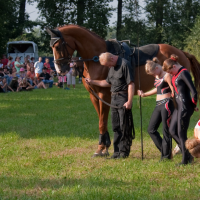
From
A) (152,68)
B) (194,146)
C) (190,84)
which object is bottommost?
(194,146)

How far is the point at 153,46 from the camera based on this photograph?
775 cm

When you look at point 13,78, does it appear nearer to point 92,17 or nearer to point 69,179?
point 69,179

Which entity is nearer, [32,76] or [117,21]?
[32,76]

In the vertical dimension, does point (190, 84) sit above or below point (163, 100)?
above

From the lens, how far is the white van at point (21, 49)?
3469 cm

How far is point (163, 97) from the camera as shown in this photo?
6391mm

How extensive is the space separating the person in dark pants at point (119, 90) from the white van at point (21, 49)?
96.2ft

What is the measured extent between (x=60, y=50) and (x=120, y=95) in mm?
1411

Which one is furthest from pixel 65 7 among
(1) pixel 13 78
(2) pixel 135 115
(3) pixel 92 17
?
(2) pixel 135 115

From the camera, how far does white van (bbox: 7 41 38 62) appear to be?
34.7 metres

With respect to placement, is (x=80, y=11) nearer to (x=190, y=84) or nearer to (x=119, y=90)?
(x=119, y=90)

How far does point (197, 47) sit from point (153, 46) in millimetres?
30372

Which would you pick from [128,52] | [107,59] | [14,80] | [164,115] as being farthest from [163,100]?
[14,80]

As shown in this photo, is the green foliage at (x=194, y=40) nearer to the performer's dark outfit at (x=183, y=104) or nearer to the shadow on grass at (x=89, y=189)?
the performer's dark outfit at (x=183, y=104)
